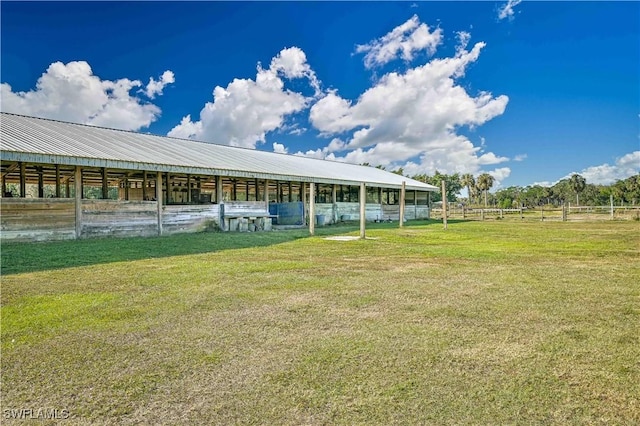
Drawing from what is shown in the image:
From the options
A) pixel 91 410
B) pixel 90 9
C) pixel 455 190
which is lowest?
pixel 91 410

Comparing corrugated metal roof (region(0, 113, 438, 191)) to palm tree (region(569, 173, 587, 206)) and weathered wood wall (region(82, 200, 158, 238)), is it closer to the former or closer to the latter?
weathered wood wall (region(82, 200, 158, 238))

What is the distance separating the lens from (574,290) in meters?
5.70

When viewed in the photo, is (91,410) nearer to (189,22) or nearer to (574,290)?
(574,290)

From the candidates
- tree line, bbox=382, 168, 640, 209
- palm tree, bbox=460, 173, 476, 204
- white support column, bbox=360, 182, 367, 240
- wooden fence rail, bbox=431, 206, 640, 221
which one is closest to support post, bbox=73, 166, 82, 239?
white support column, bbox=360, 182, 367, 240

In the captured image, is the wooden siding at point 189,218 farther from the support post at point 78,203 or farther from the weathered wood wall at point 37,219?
the weathered wood wall at point 37,219

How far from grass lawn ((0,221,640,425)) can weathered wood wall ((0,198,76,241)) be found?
6.02m

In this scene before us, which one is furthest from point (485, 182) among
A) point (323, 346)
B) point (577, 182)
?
point (323, 346)

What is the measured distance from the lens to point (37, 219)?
12.5 metres

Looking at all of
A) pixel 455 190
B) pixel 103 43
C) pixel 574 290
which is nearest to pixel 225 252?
pixel 574 290

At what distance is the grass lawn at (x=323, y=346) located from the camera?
2.50 metres

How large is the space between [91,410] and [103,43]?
2550 cm

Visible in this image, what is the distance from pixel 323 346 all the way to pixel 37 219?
1305cm

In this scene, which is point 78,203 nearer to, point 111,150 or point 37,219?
point 37,219

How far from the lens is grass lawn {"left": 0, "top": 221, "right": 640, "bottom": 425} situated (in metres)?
2.50
